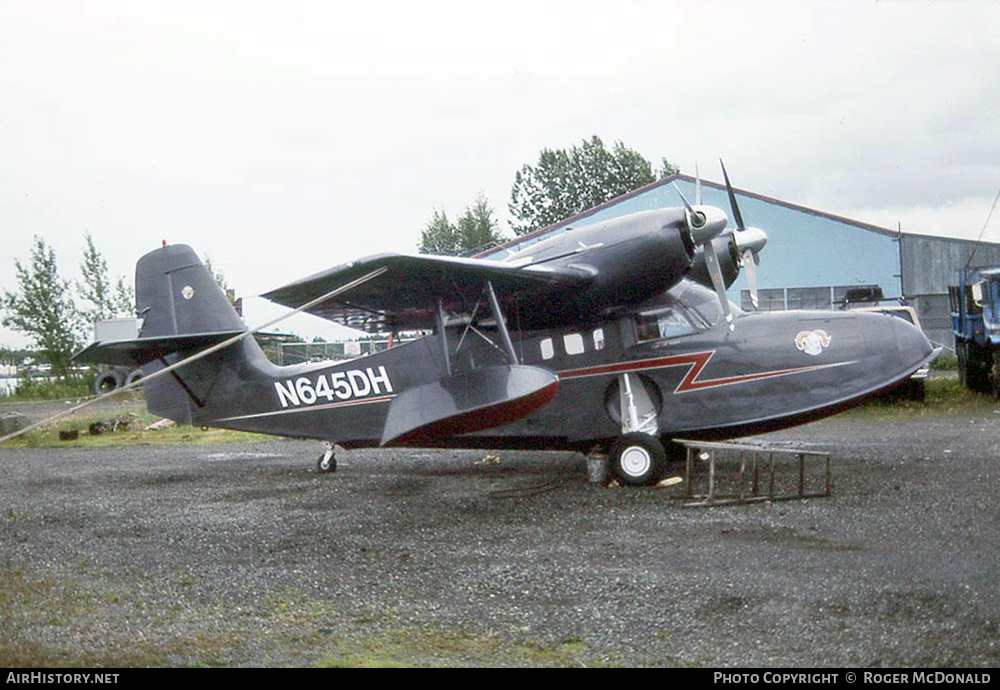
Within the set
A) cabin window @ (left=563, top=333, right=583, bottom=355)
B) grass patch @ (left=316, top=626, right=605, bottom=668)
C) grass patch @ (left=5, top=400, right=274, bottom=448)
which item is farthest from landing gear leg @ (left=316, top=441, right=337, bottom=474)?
grass patch @ (left=316, top=626, right=605, bottom=668)

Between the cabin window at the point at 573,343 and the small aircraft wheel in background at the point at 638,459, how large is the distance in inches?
52.3

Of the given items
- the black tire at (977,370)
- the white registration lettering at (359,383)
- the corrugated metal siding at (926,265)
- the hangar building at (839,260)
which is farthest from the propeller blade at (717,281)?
the corrugated metal siding at (926,265)

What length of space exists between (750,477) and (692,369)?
1585 mm

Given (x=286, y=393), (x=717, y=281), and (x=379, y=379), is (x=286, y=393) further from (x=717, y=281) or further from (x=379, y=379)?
(x=717, y=281)

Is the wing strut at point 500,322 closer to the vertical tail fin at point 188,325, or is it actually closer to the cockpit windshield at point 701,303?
the cockpit windshield at point 701,303

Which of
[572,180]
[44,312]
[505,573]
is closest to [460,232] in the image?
[572,180]

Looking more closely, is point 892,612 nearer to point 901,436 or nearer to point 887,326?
point 887,326

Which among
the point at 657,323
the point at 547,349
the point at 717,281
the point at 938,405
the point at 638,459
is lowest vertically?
the point at 938,405

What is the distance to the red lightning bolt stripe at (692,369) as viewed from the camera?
10.3 meters

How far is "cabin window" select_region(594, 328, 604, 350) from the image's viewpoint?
11.0 metres

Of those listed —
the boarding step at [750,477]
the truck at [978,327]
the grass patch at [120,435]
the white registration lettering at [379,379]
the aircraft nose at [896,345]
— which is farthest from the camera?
the grass patch at [120,435]

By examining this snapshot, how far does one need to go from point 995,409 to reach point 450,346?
13217mm

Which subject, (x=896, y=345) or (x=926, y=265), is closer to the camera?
(x=896, y=345)

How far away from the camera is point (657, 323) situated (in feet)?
35.7
